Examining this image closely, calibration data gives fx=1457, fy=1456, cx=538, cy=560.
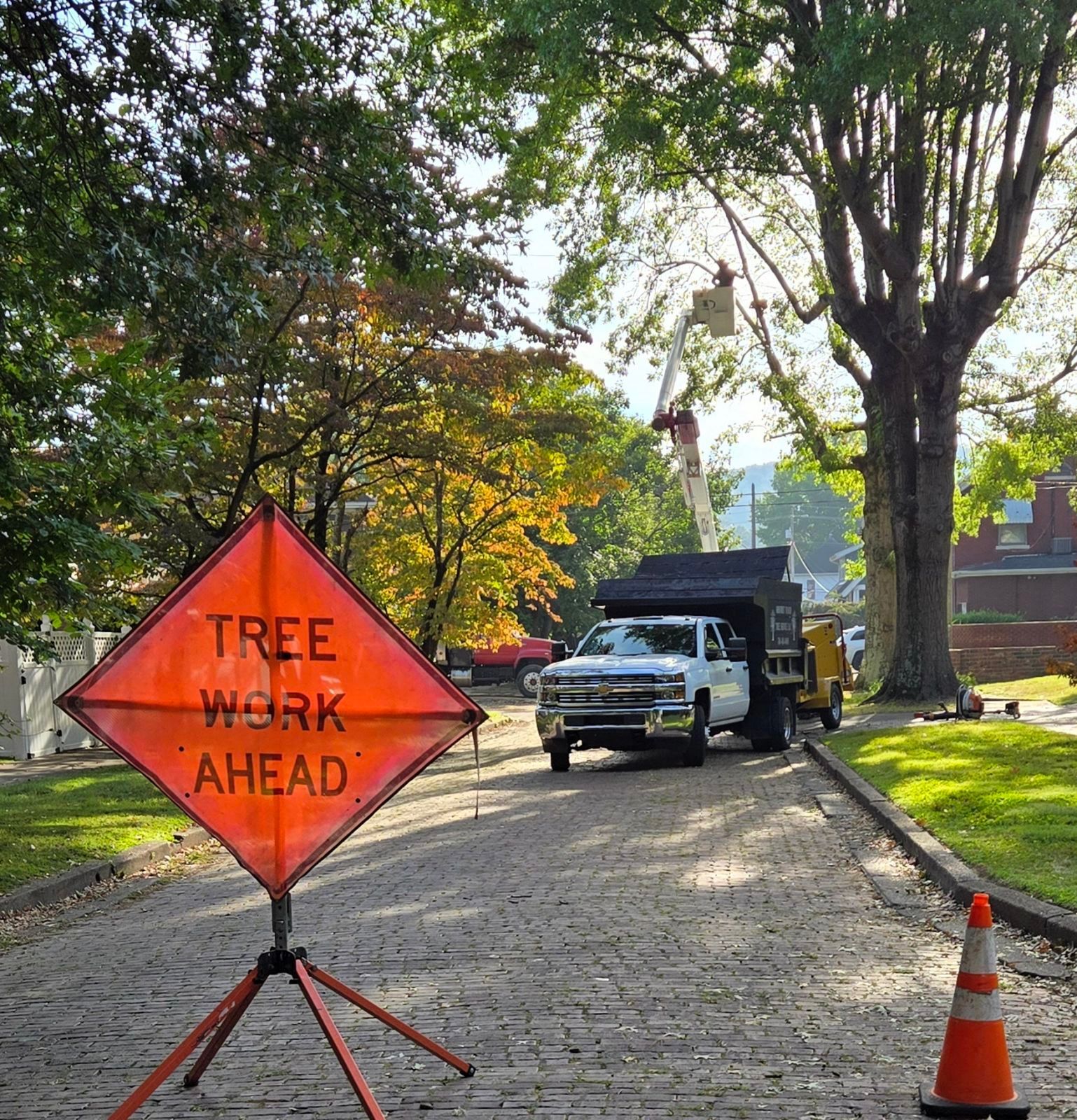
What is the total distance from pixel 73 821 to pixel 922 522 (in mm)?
17800

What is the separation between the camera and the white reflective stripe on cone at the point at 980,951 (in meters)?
5.23

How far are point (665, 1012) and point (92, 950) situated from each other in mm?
4045

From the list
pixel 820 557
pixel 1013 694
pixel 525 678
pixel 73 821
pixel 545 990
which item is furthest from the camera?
pixel 820 557

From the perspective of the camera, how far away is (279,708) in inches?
212

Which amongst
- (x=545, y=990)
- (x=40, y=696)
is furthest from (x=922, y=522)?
(x=545, y=990)

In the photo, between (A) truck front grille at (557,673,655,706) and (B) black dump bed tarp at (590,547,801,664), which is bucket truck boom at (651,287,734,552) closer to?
(B) black dump bed tarp at (590,547,801,664)

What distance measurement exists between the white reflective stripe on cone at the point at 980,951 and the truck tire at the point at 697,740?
45.8 ft

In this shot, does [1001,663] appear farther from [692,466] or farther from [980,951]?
[980,951]

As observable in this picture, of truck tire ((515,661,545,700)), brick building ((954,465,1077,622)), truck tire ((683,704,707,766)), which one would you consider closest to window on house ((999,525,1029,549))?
brick building ((954,465,1077,622))

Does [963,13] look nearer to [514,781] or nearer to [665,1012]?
[514,781]

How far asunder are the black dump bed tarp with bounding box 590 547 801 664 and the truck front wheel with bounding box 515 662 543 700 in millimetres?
18827

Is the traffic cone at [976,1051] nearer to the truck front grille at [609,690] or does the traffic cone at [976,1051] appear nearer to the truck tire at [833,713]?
the truck front grille at [609,690]

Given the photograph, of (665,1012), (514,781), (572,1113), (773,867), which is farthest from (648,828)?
(572,1113)

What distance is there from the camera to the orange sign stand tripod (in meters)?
4.80
